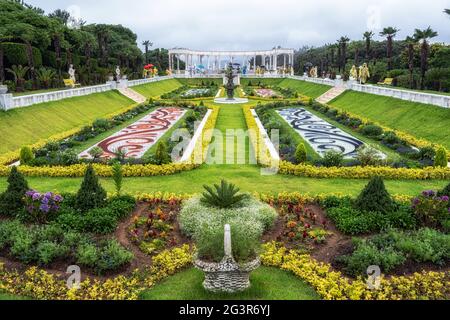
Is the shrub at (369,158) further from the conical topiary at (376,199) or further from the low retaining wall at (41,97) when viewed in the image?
the low retaining wall at (41,97)

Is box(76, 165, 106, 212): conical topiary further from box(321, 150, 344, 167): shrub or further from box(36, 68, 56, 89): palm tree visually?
box(36, 68, 56, 89): palm tree

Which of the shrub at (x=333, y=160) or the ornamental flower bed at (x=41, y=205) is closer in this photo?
the ornamental flower bed at (x=41, y=205)

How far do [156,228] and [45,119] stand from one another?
18138 millimetres

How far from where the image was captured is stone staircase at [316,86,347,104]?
4418 cm

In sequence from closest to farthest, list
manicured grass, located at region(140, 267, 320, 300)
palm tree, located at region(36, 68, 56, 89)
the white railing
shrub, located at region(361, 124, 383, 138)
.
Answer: manicured grass, located at region(140, 267, 320, 300), shrub, located at region(361, 124, 383, 138), the white railing, palm tree, located at region(36, 68, 56, 89)

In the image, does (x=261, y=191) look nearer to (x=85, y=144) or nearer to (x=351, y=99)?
(x=85, y=144)

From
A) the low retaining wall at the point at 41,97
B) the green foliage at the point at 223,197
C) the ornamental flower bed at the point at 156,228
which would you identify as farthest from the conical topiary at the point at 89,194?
the low retaining wall at the point at 41,97

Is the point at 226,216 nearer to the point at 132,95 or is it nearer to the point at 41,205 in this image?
the point at 41,205

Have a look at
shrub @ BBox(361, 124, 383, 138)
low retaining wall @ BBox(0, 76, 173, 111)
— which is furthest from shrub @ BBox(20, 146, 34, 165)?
shrub @ BBox(361, 124, 383, 138)

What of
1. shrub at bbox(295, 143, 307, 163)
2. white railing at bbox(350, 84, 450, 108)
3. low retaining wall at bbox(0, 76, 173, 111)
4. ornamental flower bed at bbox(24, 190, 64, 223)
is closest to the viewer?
ornamental flower bed at bbox(24, 190, 64, 223)

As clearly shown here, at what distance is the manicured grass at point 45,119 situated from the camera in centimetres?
2213

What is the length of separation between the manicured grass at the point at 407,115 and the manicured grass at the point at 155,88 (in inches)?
1000

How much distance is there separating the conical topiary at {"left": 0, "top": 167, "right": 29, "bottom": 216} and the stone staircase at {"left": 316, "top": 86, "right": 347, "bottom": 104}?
1412 inches
